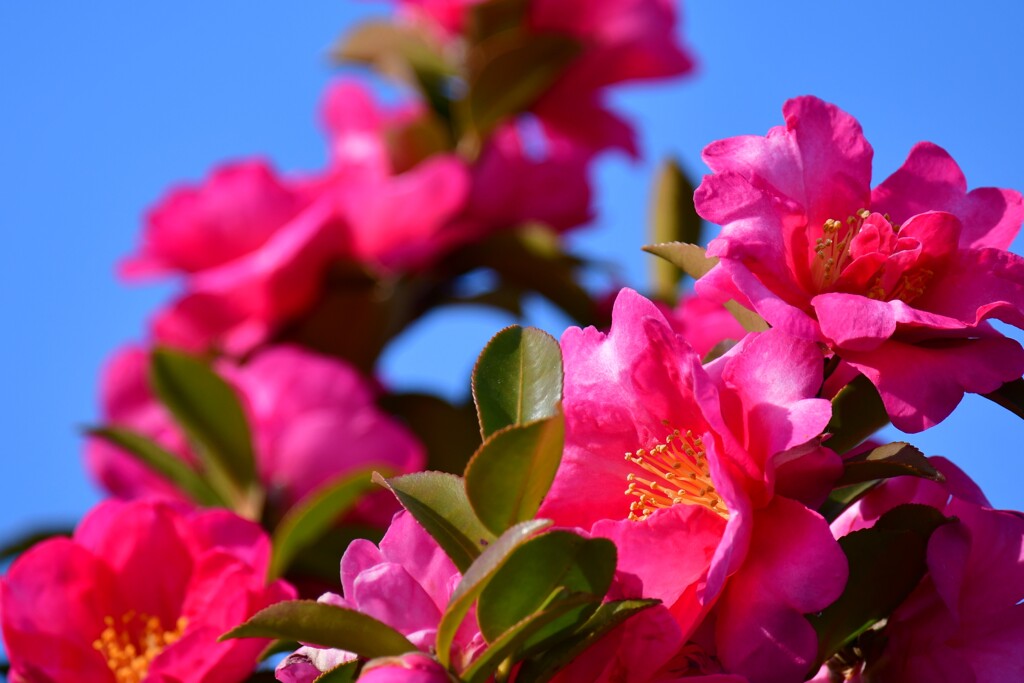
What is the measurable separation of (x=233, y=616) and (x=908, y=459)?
42cm

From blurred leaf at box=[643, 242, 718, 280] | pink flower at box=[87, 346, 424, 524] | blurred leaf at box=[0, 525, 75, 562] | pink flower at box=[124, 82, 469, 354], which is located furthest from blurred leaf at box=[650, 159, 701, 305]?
blurred leaf at box=[643, 242, 718, 280]

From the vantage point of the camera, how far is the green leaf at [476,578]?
0.52 m

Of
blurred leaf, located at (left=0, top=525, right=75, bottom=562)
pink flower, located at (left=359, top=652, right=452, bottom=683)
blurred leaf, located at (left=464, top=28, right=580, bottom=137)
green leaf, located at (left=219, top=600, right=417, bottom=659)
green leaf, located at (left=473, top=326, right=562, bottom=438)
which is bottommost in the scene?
blurred leaf, located at (left=0, top=525, right=75, bottom=562)

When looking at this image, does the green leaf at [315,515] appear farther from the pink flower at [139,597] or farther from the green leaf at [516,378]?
the green leaf at [516,378]

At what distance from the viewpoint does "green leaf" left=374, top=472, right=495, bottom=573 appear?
1.94 ft

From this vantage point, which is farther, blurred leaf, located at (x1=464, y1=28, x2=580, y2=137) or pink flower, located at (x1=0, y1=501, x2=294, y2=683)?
blurred leaf, located at (x1=464, y1=28, x2=580, y2=137)

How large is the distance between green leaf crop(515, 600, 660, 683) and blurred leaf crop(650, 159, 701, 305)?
96 cm

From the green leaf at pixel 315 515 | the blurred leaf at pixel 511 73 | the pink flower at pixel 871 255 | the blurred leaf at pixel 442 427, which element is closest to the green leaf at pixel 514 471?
the pink flower at pixel 871 255

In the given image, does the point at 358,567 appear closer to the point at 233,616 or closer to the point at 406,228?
the point at 233,616

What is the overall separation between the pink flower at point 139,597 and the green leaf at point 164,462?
0.33m

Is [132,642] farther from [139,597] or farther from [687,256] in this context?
[687,256]

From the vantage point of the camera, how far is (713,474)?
55 centimetres

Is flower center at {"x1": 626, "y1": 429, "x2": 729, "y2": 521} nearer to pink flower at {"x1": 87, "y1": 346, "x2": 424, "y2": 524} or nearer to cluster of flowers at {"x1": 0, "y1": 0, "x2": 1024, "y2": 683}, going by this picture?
cluster of flowers at {"x1": 0, "y1": 0, "x2": 1024, "y2": 683}

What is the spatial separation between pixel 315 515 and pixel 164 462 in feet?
0.86
